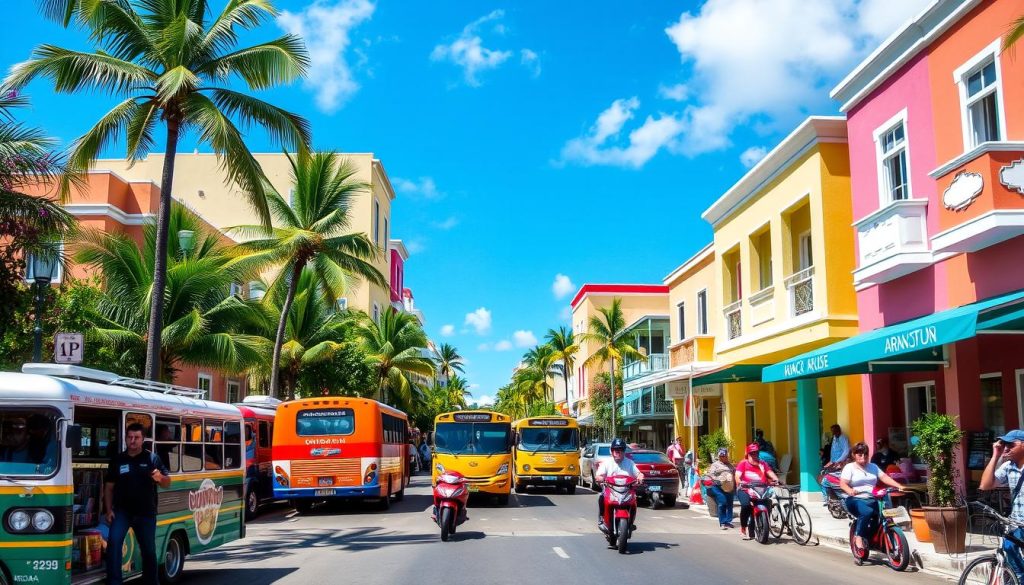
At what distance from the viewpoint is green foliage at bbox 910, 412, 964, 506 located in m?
13.1

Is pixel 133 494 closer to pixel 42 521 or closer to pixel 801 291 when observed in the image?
pixel 42 521

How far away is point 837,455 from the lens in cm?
2012

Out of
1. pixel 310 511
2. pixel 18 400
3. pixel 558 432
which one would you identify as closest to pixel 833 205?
pixel 558 432

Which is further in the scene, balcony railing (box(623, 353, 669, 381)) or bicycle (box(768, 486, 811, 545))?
balcony railing (box(623, 353, 669, 381))

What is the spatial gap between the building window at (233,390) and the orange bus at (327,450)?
1582 centimetres

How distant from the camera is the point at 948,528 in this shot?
39.5 ft

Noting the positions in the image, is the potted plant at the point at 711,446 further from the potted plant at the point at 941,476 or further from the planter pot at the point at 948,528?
the planter pot at the point at 948,528

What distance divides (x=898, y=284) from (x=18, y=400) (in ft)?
50.5

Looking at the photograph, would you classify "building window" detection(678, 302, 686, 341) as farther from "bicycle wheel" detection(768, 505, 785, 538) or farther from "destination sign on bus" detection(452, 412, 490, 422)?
"bicycle wheel" detection(768, 505, 785, 538)

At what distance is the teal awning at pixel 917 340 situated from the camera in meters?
12.4

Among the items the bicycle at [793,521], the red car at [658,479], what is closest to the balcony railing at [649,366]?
the red car at [658,479]

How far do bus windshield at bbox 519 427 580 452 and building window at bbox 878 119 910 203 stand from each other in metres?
12.3

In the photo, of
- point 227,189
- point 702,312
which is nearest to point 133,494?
point 702,312

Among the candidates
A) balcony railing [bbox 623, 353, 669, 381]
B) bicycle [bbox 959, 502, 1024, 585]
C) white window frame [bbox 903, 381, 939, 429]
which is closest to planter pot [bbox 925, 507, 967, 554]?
bicycle [bbox 959, 502, 1024, 585]
